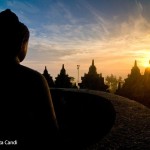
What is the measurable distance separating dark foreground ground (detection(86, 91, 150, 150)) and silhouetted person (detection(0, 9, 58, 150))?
204 cm

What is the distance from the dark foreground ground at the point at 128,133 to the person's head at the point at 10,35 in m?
2.21

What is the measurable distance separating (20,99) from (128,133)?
115 inches

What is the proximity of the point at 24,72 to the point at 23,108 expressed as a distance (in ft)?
0.73

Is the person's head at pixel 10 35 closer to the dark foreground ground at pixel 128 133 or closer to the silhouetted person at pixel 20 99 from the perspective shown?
the silhouetted person at pixel 20 99

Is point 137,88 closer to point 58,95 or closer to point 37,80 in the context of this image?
point 58,95

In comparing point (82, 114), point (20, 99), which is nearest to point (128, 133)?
point (20, 99)

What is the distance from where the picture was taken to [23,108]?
157cm

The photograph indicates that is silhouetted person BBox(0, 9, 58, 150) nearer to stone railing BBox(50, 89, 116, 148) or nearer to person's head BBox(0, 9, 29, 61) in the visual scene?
person's head BBox(0, 9, 29, 61)

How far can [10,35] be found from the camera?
165cm

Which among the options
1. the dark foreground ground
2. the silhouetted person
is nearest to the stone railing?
the dark foreground ground

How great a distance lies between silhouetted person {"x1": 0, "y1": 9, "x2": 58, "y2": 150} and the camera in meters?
1.53

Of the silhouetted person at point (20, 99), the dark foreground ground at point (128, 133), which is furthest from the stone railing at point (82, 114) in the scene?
the silhouetted person at point (20, 99)

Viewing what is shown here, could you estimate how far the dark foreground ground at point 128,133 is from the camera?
3.58m

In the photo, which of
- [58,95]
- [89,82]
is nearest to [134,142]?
[58,95]
